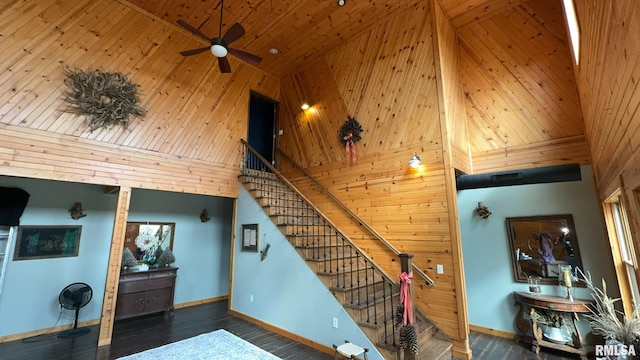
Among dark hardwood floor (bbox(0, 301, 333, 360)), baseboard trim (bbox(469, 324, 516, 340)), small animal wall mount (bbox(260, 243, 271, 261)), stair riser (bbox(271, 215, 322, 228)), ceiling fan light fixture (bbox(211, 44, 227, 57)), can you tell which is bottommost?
baseboard trim (bbox(469, 324, 516, 340))

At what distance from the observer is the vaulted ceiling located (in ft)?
17.2

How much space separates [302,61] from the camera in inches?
280

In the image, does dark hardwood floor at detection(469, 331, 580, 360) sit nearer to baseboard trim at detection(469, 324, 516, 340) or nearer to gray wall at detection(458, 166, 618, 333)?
baseboard trim at detection(469, 324, 516, 340)

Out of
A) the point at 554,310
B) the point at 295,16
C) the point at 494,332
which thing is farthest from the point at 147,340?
the point at 295,16

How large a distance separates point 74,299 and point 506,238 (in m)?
7.71

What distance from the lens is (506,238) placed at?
5000 mm

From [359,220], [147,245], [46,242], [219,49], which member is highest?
[219,49]

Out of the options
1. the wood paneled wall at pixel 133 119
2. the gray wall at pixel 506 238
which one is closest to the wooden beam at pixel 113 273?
the wood paneled wall at pixel 133 119

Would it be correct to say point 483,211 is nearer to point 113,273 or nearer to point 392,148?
point 392,148

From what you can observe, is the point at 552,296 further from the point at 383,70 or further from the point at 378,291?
the point at 383,70

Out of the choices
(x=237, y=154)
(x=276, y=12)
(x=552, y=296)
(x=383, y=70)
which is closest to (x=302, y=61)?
(x=276, y=12)

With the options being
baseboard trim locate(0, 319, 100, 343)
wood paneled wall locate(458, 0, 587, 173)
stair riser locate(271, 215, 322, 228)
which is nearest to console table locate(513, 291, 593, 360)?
wood paneled wall locate(458, 0, 587, 173)

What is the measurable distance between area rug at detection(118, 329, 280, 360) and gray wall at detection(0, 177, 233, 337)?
7.95ft

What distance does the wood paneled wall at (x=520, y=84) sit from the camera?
4770 mm
